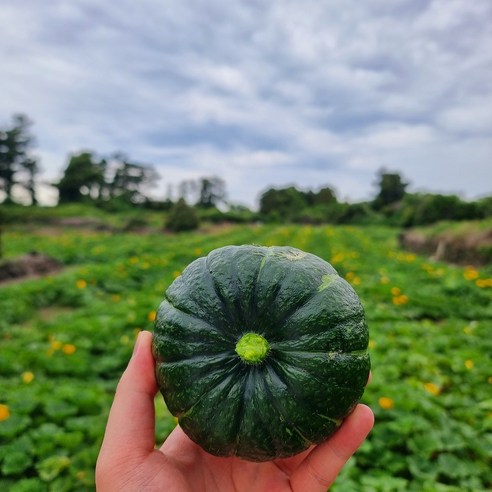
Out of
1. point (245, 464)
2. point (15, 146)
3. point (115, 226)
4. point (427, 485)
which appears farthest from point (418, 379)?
point (15, 146)

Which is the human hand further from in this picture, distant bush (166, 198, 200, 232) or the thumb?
distant bush (166, 198, 200, 232)

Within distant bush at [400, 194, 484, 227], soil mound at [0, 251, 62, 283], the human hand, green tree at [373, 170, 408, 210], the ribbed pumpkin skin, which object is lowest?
soil mound at [0, 251, 62, 283]

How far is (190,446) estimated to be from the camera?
2428mm

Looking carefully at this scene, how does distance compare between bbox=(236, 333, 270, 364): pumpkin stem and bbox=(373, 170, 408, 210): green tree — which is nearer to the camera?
bbox=(236, 333, 270, 364): pumpkin stem

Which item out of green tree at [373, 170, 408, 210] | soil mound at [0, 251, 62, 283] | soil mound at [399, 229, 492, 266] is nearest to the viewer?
soil mound at [0, 251, 62, 283]

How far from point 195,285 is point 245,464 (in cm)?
110

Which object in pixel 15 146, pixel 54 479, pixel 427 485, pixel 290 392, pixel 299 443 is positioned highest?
pixel 15 146

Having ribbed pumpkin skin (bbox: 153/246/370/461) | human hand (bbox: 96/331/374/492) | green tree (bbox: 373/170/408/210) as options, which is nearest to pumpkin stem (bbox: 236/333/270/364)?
ribbed pumpkin skin (bbox: 153/246/370/461)

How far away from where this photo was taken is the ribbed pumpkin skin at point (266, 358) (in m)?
1.83

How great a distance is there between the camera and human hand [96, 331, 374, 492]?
206 cm

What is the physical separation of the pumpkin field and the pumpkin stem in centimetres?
228

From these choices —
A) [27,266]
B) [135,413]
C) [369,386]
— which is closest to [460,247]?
[369,386]

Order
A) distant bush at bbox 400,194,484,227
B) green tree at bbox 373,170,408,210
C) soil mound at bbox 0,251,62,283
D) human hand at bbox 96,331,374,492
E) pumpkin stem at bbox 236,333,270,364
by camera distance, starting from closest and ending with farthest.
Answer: pumpkin stem at bbox 236,333,270,364, human hand at bbox 96,331,374,492, soil mound at bbox 0,251,62,283, distant bush at bbox 400,194,484,227, green tree at bbox 373,170,408,210

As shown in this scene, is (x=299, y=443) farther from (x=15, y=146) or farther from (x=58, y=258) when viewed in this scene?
(x=15, y=146)
